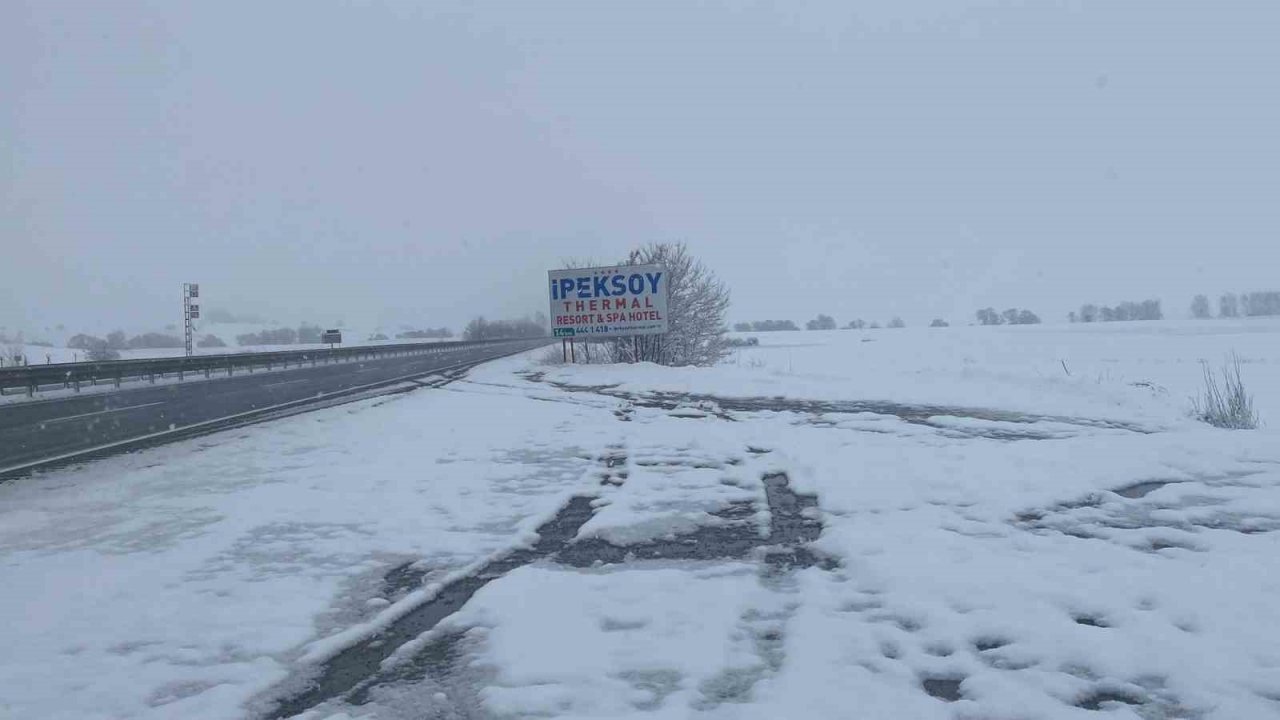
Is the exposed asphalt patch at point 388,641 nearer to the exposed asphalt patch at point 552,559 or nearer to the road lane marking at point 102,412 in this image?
the exposed asphalt patch at point 552,559

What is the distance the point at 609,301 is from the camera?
32.6m

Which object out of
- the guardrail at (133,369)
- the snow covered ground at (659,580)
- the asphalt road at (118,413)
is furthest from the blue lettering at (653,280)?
the guardrail at (133,369)

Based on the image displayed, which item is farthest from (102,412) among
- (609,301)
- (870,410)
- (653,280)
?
A: (653,280)

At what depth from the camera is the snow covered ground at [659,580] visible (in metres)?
3.50

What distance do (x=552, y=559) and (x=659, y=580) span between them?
0.99m

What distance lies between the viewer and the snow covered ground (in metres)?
3.50

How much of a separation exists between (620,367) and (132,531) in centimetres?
2399

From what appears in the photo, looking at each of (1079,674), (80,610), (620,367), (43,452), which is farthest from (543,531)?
(620,367)

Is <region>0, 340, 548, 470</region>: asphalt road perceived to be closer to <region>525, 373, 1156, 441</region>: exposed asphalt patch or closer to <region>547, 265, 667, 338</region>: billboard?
<region>547, 265, 667, 338</region>: billboard

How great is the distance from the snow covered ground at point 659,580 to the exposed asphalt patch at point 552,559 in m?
0.03

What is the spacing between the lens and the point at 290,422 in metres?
14.8

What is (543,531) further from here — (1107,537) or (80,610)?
(1107,537)

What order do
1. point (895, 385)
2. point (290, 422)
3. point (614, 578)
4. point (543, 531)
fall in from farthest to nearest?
point (895, 385)
point (290, 422)
point (543, 531)
point (614, 578)

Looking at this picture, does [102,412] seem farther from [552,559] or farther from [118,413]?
[552,559]
